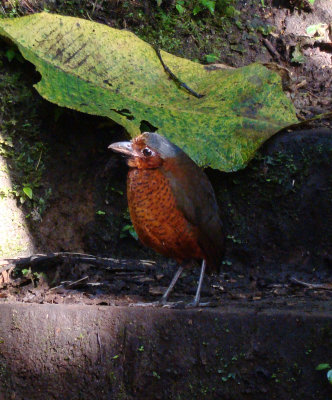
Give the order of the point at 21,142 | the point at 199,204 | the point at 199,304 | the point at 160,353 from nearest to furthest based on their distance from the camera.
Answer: the point at 160,353
the point at 199,304
the point at 199,204
the point at 21,142

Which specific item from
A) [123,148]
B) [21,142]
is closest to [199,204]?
[123,148]

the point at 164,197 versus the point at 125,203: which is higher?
the point at 164,197

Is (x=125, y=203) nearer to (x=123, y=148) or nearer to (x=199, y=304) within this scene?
(x=123, y=148)

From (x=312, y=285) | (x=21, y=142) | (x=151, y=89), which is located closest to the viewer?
(x=312, y=285)

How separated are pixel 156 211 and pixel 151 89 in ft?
6.01

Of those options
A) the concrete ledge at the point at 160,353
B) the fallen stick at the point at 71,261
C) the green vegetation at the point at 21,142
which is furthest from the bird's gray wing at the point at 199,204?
the green vegetation at the point at 21,142

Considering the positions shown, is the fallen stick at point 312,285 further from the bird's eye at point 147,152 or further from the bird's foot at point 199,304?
the bird's eye at point 147,152

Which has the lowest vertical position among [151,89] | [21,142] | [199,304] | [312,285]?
[312,285]

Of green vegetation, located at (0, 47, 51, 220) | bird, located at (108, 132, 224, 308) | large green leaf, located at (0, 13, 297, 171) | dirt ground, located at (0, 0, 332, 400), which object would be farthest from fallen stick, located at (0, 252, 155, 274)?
large green leaf, located at (0, 13, 297, 171)

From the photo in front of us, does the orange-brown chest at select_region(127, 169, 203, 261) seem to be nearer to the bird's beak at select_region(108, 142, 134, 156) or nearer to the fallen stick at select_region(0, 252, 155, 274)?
the bird's beak at select_region(108, 142, 134, 156)

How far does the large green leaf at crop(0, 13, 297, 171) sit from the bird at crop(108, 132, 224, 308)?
2.77 ft

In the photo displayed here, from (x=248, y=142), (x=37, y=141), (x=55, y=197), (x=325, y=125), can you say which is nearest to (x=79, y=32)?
(x=37, y=141)

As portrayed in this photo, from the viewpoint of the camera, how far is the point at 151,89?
189 inches

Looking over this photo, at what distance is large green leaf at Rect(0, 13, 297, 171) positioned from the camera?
4.40m
